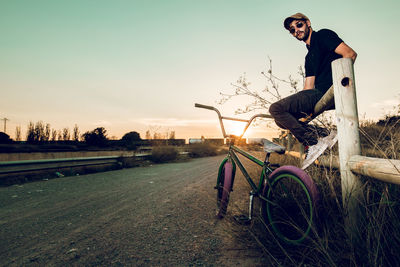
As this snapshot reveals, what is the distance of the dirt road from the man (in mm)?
1270

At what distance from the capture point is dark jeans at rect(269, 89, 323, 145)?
238 cm

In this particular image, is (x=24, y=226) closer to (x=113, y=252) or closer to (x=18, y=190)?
(x=113, y=252)

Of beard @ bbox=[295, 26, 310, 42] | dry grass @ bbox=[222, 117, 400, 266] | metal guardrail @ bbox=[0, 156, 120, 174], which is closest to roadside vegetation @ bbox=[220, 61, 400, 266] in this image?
dry grass @ bbox=[222, 117, 400, 266]

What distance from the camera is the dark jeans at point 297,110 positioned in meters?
2.38

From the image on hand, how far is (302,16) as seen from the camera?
257 cm

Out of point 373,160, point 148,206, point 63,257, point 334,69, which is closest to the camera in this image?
point 373,160

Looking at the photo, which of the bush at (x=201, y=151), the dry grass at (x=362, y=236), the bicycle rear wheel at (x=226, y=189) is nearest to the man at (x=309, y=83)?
the dry grass at (x=362, y=236)

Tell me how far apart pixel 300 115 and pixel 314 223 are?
129cm

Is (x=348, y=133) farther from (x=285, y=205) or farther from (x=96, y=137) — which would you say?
(x=96, y=137)

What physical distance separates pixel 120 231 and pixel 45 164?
17.4ft

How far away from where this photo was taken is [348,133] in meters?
1.56

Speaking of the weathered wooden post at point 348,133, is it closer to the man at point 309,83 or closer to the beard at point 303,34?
the man at point 309,83

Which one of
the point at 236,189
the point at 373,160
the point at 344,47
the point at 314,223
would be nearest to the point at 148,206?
the point at 236,189

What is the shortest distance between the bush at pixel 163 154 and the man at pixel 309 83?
30.8 ft
